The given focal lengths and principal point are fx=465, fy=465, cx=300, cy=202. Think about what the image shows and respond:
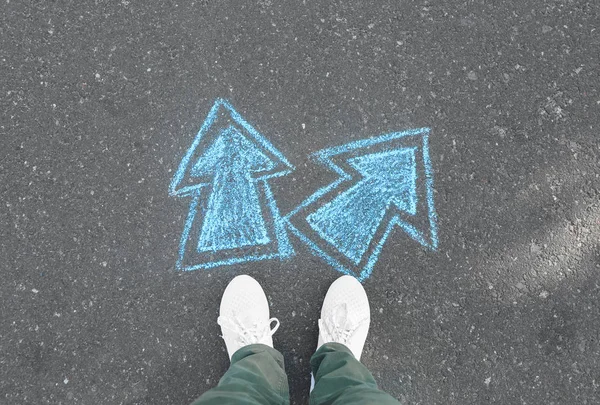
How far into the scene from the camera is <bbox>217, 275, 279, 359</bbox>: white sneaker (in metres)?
2.13

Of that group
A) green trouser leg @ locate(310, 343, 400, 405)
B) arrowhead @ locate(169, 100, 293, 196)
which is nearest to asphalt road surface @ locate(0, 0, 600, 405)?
arrowhead @ locate(169, 100, 293, 196)

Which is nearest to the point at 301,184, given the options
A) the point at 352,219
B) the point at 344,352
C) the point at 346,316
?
the point at 352,219

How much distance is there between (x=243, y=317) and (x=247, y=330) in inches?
2.4

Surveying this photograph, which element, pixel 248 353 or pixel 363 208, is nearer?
pixel 248 353

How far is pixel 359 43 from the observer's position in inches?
89.1

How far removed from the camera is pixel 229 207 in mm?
2203

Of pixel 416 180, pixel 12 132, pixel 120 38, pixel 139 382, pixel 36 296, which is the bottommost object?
pixel 139 382

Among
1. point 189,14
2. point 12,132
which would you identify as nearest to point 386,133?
point 189,14

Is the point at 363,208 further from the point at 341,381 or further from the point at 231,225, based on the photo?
the point at 341,381

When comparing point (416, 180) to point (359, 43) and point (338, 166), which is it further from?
point (359, 43)

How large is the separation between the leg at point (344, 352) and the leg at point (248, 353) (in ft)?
Answer: 0.56

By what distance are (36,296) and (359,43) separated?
1.96 m

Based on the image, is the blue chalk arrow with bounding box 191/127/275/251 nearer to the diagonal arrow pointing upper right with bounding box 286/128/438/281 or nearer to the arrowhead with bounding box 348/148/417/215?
the diagonal arrow pointing upper right with bounding box 286/128/438/281

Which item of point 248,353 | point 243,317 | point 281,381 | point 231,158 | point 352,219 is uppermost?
point 231,158
